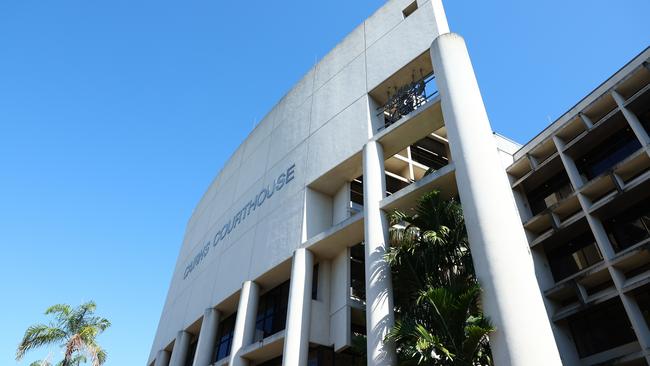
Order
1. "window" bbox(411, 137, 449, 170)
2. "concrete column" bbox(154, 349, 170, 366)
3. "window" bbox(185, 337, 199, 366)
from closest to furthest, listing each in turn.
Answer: "window" bbox(411, 137, 449, 170)
"window" bbox(185, 337, 199, 366)
"concrete column" bbox(154, 349, 170, 366)

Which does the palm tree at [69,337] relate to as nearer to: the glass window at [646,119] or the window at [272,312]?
the window at [272,312]

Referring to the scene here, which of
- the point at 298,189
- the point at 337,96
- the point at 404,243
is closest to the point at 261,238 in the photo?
the point at 298,189

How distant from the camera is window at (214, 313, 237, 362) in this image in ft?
73.3

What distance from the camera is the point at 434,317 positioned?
1063 centimetres

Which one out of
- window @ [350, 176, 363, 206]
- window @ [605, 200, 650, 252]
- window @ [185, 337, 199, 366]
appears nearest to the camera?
window @ [605, 200, 650, 252]

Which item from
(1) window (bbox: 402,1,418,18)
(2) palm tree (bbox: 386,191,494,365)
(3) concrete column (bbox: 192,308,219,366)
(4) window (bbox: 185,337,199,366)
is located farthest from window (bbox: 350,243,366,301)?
(4) window (bbox: 185,337,199,366)

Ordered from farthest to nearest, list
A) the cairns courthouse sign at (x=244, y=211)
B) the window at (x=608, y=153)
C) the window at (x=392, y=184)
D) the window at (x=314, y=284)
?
the window at (x=392, y=184), the cairns courthouse sign at (x=244, y=211), the window at (x=608, y=153), the window at (x=314, y=284)

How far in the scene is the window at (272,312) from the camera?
19.6 m

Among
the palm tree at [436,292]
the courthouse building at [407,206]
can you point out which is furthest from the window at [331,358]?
the palm tree at [436,292]

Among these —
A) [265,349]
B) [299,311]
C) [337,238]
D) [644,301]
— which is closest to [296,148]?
[337,238]

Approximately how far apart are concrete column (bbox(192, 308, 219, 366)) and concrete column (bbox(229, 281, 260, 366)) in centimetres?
204

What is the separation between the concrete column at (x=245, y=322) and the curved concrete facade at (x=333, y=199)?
0.06m

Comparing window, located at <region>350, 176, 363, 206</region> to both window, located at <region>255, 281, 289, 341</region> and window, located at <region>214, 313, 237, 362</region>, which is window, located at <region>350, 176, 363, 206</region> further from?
window, located at <region>214, 313, 237, 362</region>

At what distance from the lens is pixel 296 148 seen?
72.1ft
